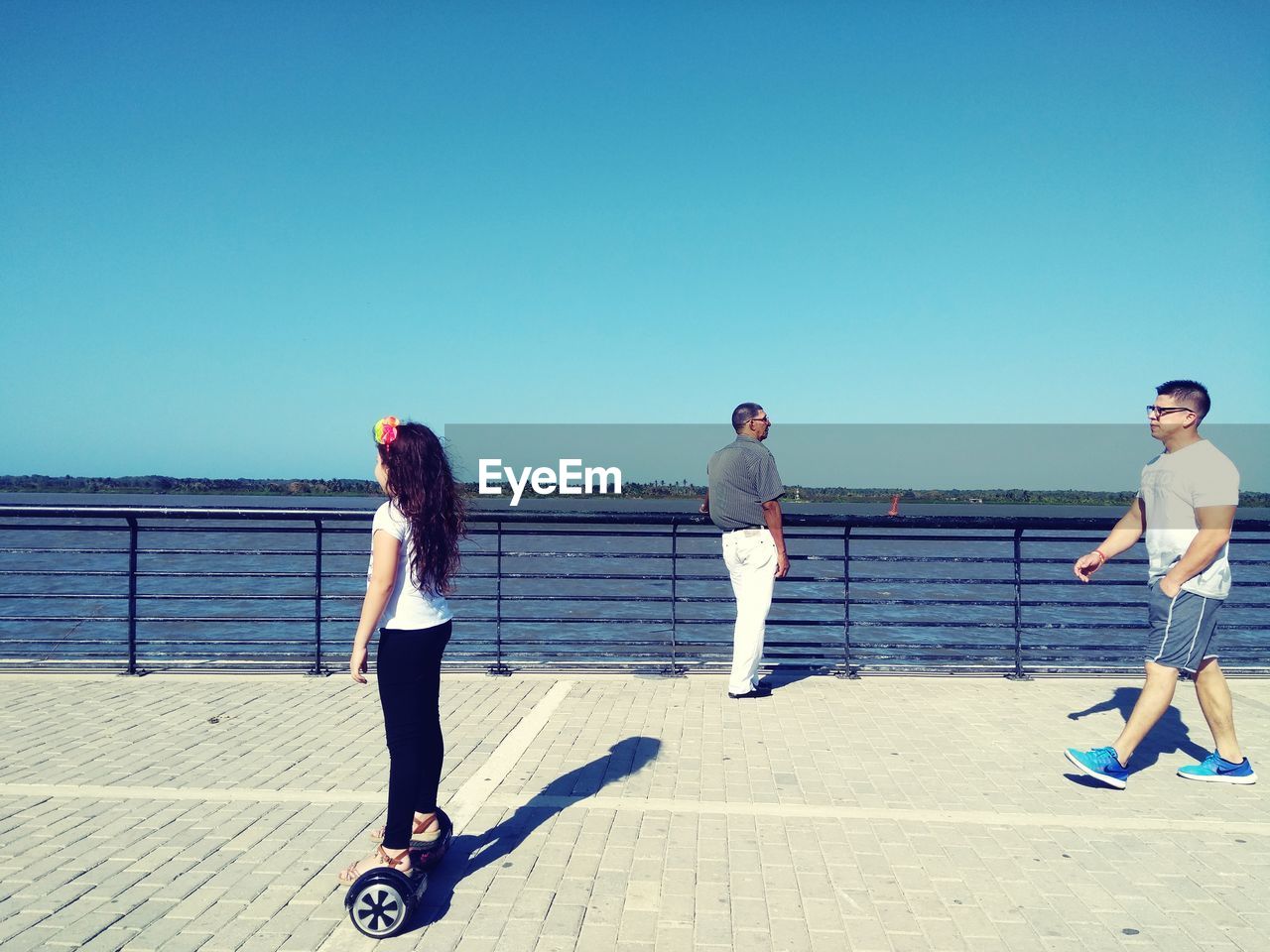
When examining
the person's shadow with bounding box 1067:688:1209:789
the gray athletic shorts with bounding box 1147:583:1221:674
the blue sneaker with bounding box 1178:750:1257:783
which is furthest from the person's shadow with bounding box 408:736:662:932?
the blue sneaker with bounding box 1178:750:1257:783

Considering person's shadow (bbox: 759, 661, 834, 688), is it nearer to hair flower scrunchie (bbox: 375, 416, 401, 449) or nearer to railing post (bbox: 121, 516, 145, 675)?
hair flower scrunchie (bbox: 375, 416, 401, 449)

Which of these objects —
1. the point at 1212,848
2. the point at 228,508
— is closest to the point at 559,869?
the point at 1212,848

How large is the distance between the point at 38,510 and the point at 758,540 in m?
5.02

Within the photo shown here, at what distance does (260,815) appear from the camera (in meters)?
4.07

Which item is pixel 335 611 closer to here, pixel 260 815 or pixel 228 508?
pixel 228 508

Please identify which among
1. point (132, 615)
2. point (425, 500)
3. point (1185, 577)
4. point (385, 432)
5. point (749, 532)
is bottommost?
point (132, 615)

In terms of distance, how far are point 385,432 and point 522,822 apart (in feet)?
6.31

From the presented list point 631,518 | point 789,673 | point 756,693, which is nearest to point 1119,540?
point 756,693

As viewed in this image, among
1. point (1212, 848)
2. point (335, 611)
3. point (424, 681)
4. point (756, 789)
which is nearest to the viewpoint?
point (424, 681)

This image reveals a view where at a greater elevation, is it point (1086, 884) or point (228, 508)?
point (228, 508)

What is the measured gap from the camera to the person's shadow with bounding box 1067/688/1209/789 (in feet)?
16.1

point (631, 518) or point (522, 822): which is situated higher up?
point (631, 518)

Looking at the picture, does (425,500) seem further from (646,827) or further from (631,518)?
(631,518)

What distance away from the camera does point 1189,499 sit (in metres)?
4.46
